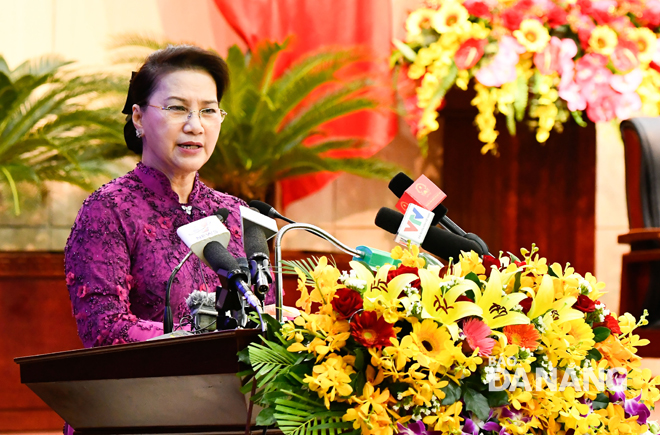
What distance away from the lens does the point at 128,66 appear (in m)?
4.86

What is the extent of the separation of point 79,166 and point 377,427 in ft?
11.4

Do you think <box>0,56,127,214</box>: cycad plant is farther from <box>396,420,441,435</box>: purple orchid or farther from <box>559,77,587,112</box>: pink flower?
<box>396,420,441,435</box>: purple orchid

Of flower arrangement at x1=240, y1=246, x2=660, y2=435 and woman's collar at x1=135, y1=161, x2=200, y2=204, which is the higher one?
woman's collar at x1=135, y1=161, x2=200, y2=204

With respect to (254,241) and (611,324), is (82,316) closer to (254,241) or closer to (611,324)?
(254,241)

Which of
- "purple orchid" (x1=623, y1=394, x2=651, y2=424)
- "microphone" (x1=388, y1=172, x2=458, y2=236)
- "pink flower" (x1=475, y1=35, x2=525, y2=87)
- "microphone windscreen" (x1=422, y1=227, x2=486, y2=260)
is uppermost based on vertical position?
"pink flower" (x1=475, y1=35, x2=525, y2=87)

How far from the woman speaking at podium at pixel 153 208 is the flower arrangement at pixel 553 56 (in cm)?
241

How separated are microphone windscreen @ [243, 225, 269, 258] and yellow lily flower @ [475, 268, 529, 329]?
337 millimetres

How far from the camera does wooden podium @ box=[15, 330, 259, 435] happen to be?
3.46 ft

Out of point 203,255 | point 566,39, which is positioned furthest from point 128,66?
point 203,255

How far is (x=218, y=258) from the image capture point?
1.14 metres

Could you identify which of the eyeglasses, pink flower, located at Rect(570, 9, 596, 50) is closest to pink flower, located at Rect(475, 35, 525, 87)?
pink flower, located at Rect(570, 9, 596, 50)

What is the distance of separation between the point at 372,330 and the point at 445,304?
10 cm

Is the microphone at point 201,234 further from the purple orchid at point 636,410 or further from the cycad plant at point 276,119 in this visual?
the cycad plant at point 276,119

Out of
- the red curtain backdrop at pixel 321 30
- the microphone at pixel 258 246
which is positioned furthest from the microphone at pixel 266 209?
the red curtain backdrop at pixel 321 30
